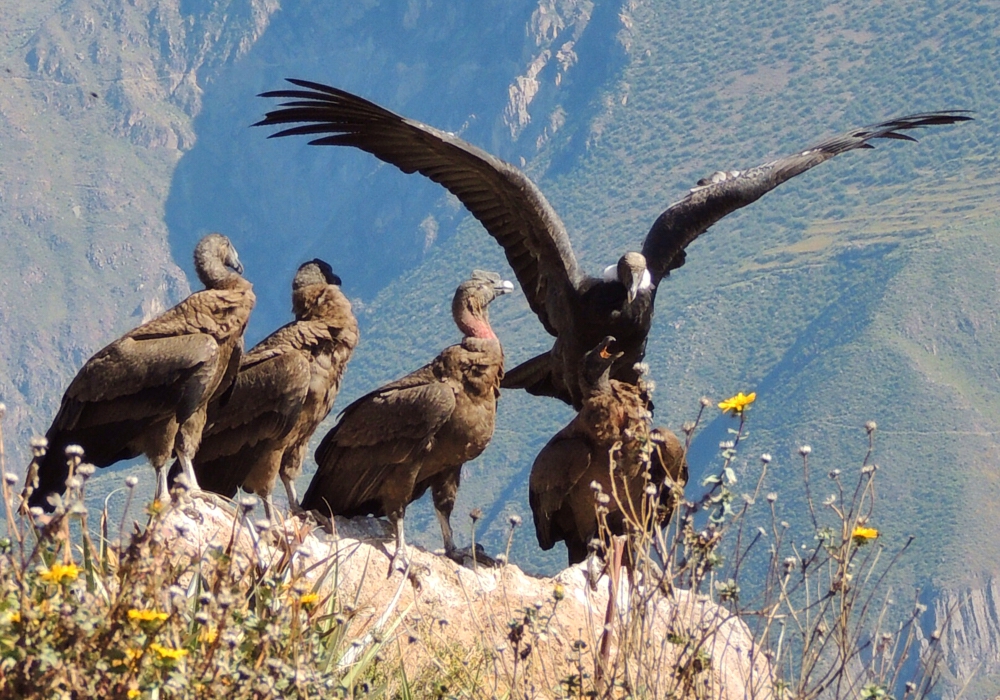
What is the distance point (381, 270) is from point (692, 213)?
119 m

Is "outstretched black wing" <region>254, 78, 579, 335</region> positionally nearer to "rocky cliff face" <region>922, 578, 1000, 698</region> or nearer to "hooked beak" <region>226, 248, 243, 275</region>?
"hooked beak" <region>226, 248, 243, 275</region>

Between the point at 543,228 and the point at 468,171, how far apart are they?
637mm

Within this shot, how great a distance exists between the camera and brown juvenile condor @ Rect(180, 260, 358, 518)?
968 centimetres

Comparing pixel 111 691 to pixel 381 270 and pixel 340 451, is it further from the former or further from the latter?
pixel 381 270

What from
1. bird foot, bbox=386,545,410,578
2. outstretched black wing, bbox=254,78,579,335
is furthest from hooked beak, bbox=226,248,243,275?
bird foot, bbox=386,545,410,578

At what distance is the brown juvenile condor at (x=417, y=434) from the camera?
967 cm

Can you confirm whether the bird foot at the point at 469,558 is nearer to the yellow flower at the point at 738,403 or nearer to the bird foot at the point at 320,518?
the bird foot at the point at 320,518

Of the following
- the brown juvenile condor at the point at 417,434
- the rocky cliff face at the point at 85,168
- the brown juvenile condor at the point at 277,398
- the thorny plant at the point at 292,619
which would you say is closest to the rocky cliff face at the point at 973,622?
the brown juvenile condor at the point at 417,434

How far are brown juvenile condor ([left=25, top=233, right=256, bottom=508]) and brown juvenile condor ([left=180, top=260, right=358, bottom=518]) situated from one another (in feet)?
0.90

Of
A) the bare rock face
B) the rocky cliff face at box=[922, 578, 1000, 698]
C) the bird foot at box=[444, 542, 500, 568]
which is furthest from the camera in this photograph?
the rocky cliff face at box=[922, 578, 1000, 698]

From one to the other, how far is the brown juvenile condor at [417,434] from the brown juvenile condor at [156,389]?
87 centimetres

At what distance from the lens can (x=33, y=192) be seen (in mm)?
125312

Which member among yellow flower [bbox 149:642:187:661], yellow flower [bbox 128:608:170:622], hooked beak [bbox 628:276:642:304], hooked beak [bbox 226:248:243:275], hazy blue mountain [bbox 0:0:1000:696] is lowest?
yellow flower [bbox 149:642:187:661]

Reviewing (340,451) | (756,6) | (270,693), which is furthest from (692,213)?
(756,6)
